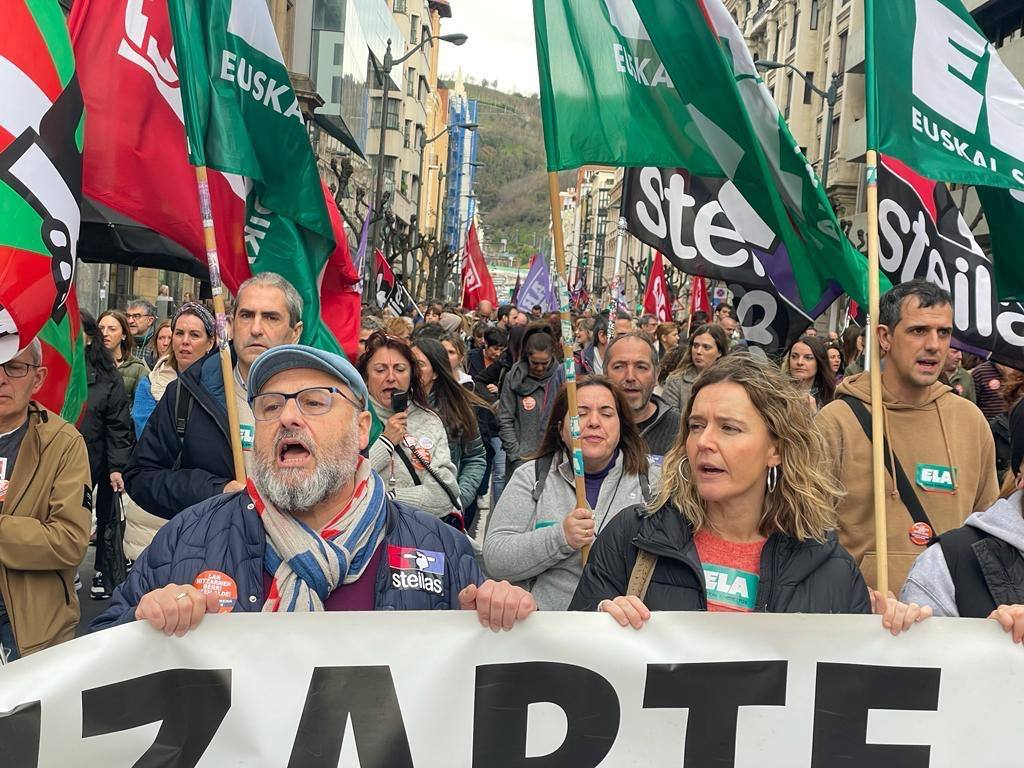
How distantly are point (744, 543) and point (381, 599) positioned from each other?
0.99 m

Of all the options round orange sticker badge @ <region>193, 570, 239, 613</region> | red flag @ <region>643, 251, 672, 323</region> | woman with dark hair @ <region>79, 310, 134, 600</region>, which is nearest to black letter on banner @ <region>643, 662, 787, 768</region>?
round orange sticker badge @ <region>193, 570, 239, 613</region>

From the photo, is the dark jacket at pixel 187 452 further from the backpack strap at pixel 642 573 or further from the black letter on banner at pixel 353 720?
the backpack strap at pixel 642 573

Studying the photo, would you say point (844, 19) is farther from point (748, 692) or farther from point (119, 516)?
point (748, 692)

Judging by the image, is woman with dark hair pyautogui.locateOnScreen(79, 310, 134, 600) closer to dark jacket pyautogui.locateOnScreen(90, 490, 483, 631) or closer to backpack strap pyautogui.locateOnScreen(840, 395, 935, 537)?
dark jacket pyautogui.locateOnScreen(90, 490, 483, 631)

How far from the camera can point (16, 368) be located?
446cm

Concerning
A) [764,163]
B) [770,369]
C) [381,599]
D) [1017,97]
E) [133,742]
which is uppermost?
[1017,97]

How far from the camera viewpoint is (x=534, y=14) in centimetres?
490

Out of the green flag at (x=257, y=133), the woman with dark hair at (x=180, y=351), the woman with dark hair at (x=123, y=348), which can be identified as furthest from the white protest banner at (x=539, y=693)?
the woman with dark hair at (x=123, y=348)

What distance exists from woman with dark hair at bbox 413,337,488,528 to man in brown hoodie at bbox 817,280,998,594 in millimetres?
2839

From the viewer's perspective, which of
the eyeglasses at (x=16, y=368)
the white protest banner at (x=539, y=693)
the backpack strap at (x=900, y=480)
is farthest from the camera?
the backpack strap at (x=900, y=480)

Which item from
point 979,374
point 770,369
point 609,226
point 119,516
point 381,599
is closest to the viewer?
point 381,599

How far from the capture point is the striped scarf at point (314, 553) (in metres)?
3.23

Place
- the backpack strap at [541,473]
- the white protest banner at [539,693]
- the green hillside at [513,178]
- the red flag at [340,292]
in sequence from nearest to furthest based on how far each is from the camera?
1. the white protest banner at [539,693]
2. the backpack strap at [541,473]
3. the red flag at [340,292]
4. the green hillside at [513,178]

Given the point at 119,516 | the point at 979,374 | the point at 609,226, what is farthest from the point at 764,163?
the point at 609,226
